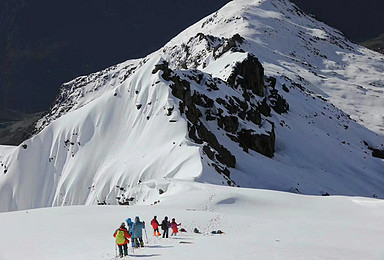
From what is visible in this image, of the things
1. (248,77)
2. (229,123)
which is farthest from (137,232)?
(248,77)

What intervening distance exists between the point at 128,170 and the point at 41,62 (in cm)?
17752

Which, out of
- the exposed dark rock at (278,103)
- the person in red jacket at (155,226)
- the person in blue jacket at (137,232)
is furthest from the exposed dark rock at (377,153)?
the person in blue jacket at (137,232)

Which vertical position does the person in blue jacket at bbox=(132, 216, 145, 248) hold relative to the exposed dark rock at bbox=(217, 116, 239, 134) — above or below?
below

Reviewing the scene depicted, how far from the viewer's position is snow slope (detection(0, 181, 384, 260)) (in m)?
13.2

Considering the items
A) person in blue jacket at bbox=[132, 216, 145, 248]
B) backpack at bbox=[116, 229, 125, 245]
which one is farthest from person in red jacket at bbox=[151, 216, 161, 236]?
backpack at bbox=[116, 229, 125, 245]

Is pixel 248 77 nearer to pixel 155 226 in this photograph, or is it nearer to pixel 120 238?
pixel 155 226

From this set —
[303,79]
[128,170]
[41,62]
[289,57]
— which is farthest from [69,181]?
[41,62]

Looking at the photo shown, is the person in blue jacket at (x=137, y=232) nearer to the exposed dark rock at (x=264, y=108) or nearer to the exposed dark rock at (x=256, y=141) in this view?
the exposed dark rock at (x=256, y=141)

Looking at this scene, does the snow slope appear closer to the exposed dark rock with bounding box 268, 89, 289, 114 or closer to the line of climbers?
the line of climbers

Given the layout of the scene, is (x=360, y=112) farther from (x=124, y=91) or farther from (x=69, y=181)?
(x=69, y=181)

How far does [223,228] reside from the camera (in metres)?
17.5

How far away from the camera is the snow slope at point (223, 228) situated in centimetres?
1323

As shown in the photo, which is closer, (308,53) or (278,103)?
(278,103)

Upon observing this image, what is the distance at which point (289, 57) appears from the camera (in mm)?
95375
